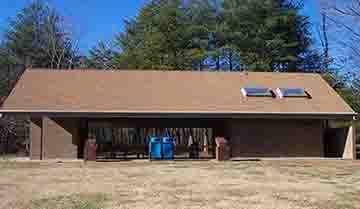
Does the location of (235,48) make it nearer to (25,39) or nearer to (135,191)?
(25,39)

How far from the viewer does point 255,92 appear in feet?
79.8

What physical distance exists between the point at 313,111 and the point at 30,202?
16.3 m

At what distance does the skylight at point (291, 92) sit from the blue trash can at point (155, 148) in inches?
263

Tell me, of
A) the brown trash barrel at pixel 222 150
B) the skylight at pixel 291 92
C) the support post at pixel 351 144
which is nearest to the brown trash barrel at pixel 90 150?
the brown trash barrel at pixel 222 150

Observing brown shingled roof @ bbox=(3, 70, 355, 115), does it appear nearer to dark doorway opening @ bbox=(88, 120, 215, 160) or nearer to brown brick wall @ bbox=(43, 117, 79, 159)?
brown brick wall @ bbox=(43, 117, 79, 159)

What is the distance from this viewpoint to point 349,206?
356 inches

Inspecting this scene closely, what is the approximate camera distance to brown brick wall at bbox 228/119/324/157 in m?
23.4

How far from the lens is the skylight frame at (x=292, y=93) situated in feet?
80.2

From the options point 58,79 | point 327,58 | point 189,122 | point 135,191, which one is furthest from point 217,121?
point 327,58

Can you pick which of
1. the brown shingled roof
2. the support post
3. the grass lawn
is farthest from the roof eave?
the grass lawn

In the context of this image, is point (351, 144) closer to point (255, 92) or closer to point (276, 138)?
point (276, 138)

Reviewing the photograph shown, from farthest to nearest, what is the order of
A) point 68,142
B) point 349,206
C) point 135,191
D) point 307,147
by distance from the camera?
point 307,147
point 68,142
point 135,191
point 349,206

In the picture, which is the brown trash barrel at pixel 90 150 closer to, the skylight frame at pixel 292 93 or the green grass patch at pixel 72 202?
the skylight frame at pixel 292 93

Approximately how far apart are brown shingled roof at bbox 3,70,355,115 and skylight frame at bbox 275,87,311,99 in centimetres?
27
